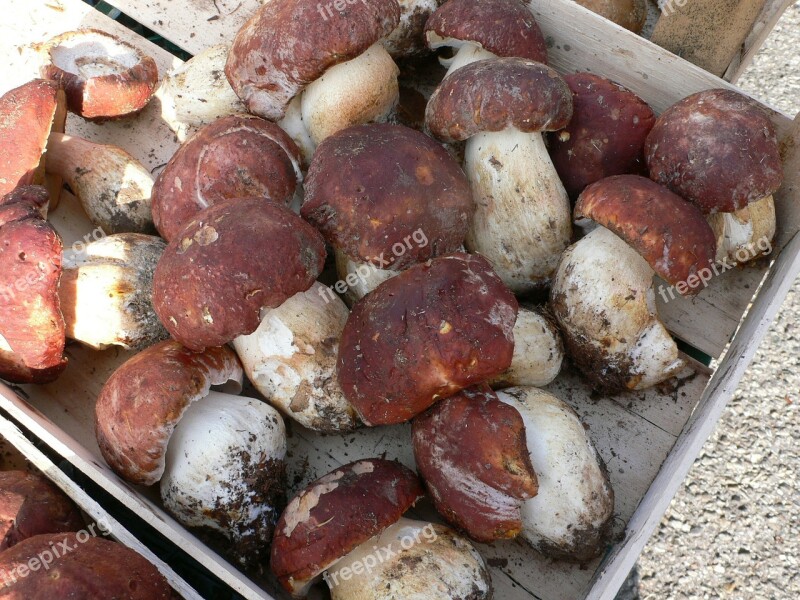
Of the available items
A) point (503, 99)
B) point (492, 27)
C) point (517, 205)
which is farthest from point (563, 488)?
point (492, 27)

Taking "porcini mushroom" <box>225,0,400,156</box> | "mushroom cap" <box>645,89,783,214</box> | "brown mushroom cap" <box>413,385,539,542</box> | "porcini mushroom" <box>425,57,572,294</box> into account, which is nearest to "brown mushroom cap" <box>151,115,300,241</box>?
"porcini mushroom" <box>225,0,400,156</box>

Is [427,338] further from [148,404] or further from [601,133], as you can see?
[601,133]

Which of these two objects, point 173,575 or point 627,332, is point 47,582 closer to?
point 173,575

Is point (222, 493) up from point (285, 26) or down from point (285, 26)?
down

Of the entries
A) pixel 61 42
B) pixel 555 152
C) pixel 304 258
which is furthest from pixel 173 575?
pixel 61 42

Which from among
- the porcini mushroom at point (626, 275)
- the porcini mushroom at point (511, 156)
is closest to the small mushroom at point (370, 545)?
the porcini mushroom at point (626, 275)

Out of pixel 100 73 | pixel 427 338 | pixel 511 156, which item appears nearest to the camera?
pixel 427 338
